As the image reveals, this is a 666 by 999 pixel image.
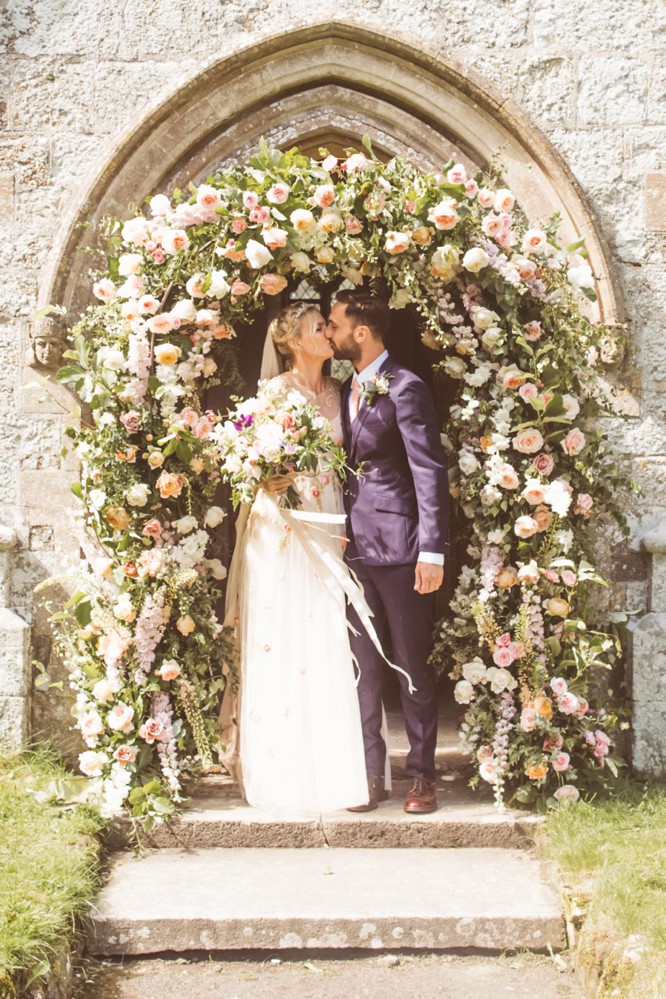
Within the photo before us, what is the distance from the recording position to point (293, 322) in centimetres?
487

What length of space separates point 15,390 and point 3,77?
149 centimetres

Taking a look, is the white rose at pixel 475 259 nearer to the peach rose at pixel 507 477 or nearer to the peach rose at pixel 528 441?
the peach rose at pixel 528 441

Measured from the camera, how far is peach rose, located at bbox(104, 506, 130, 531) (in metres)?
4.62

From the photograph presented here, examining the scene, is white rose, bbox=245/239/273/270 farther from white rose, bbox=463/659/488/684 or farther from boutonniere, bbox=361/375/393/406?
white rose, bbox=463/659/488/684

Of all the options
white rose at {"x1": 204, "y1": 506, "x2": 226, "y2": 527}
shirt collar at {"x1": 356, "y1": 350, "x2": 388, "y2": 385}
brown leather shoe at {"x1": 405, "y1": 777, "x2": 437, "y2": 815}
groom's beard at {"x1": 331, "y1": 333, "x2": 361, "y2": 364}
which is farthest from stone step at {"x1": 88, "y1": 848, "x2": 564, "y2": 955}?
groom's beard at {"x1": 331, "y1": 333, "x2": 361, "y2": 364}

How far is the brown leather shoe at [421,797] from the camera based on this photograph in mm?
4598

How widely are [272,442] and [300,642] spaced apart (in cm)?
92

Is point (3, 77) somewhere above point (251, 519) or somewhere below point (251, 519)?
above

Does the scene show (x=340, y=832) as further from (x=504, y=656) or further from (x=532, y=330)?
(x=532, y=330)

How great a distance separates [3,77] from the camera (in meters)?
5.20

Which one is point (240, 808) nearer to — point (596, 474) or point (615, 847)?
point (615, 847)

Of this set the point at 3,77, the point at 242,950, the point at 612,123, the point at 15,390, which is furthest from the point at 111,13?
the point at 242,950

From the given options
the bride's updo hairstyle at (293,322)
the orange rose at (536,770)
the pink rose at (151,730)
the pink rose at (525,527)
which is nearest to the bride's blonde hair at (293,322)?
the bride's updo hairstyle at (293,322)

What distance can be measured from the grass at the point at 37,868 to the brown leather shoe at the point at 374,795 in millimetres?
1081
